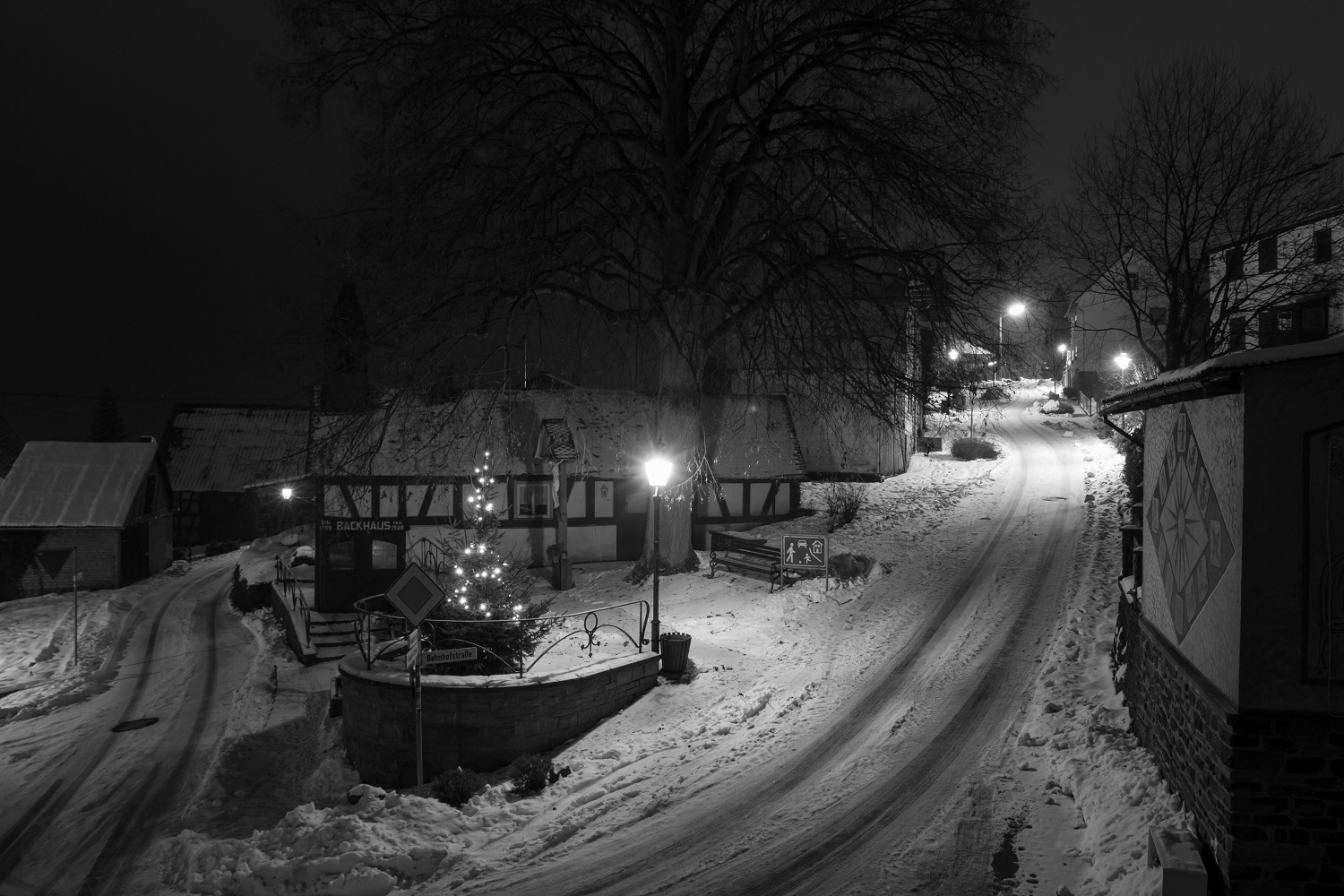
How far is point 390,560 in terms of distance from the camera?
859 inches

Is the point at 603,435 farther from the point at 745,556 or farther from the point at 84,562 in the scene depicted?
the point at 84,562

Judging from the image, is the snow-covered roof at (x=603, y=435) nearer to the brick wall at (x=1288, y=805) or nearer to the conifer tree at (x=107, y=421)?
the brick wall at (x=1288, y=805)

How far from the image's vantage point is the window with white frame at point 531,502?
81.8 ft

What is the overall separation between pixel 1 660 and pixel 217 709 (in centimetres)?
880

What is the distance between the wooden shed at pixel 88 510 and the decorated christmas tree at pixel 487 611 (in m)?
23.5

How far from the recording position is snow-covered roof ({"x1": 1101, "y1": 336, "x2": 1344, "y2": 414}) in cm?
543

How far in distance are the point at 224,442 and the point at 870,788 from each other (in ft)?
146

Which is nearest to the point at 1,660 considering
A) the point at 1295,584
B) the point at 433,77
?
the point at 433,77

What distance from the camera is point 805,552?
1775 cm

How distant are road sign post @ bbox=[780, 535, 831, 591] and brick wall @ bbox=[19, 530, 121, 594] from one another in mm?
27057

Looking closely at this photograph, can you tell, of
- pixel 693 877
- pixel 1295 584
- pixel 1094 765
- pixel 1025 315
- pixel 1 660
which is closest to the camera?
pixel 1295 584

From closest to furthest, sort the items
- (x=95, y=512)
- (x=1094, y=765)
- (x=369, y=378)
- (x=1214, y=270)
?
(x=1094, y=765) → (x=369, y=378) → (x=1214, y=270) → (x=95, y=512)

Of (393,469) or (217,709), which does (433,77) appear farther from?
(217,709)

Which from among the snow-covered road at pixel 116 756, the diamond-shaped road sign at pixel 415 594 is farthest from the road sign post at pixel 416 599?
the snow-covered road at pixel 116 756
